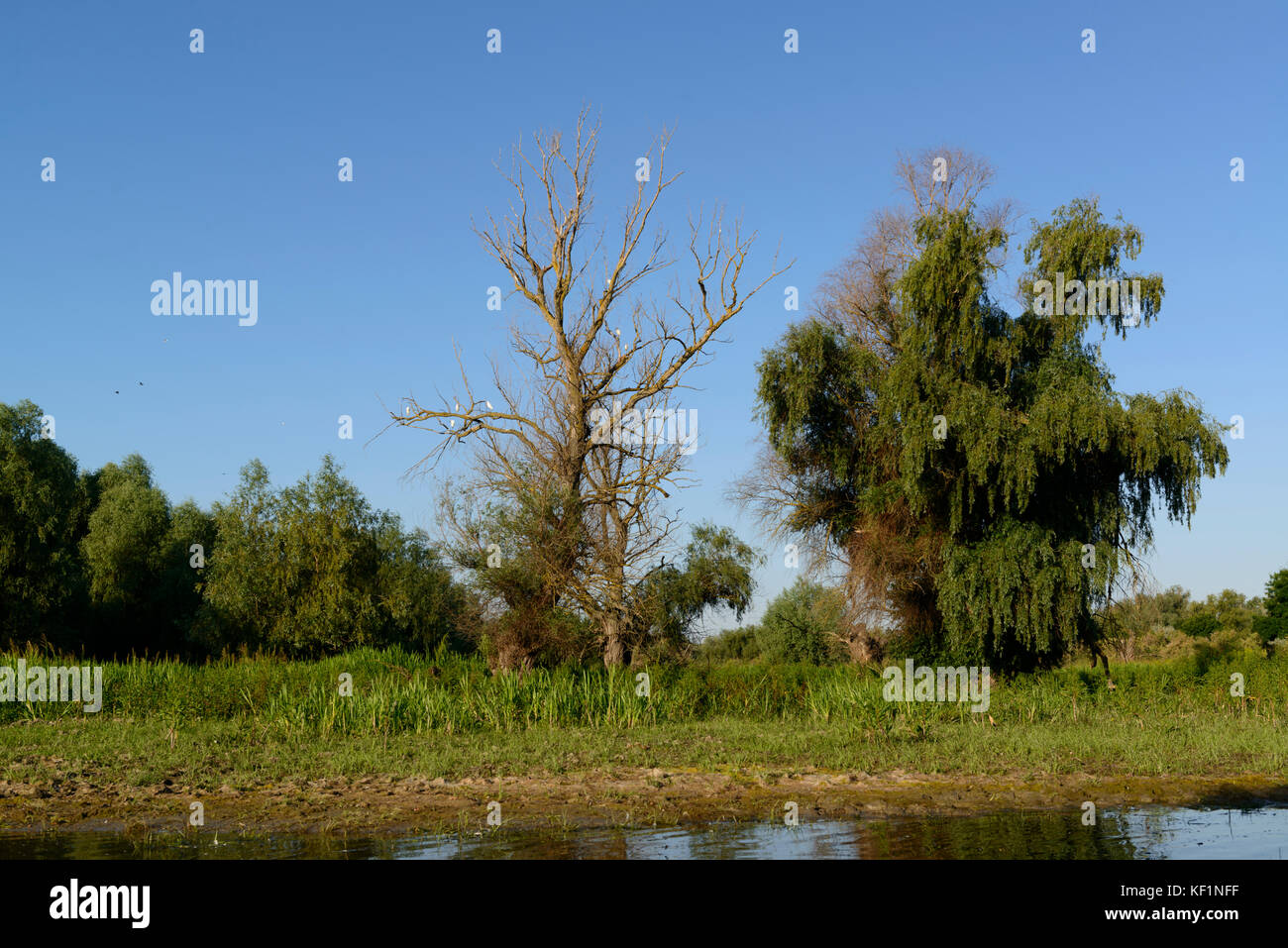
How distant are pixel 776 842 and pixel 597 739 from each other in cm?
720

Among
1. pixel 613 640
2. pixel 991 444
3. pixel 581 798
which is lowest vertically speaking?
pixel 581 798

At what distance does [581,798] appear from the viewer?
42.8 ft

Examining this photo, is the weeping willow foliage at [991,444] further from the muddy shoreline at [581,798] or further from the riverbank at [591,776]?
the muddy shoreline at [581,798]

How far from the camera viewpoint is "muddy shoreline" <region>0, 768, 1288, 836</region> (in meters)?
11.8

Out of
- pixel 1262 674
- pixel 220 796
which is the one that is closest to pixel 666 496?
pixel 1262 674

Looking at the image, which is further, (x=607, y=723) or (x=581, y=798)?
(x=607, y=723)

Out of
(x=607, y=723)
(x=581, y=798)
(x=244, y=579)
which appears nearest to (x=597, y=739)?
(x=607, y=723)

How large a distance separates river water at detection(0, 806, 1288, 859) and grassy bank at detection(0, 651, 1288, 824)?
4.28 ft

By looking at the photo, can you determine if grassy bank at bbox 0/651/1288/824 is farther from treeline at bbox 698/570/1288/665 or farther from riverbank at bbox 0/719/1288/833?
treeline at bbox 698/570/1288/665

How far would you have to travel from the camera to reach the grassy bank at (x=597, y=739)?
1350 centimetres

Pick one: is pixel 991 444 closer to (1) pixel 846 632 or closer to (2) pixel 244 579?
(1) pixel 846 632

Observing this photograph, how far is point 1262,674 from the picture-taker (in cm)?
2328

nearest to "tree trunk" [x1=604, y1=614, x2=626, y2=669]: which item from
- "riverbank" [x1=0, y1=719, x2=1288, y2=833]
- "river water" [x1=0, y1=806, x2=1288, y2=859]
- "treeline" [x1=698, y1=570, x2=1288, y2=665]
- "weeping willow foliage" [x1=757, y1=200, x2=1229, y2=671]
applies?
"treeline" [x1=698, y1=570, x2=1288, y2=665]
